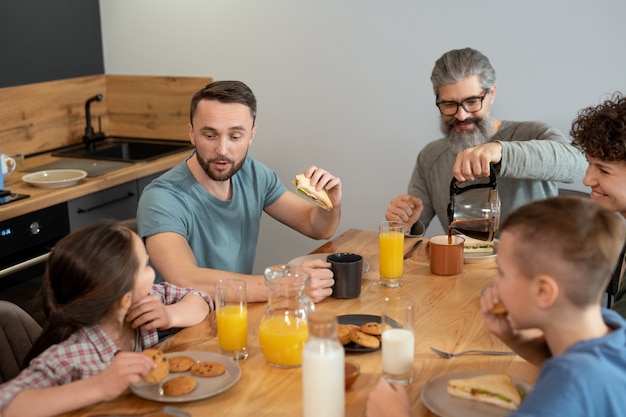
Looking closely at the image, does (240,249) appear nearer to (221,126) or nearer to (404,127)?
(221,126)

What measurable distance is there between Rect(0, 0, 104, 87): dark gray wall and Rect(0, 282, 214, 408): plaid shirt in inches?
94.7

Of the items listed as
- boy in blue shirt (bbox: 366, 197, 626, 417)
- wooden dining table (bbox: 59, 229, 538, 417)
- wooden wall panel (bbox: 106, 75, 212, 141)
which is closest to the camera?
boy in blue shirt (bbox: 366, 197, 626, 417)

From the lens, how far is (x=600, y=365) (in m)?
1.25

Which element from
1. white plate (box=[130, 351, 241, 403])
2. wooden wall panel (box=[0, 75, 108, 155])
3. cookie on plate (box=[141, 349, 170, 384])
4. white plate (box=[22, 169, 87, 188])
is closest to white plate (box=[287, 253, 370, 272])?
white plate (box=[130, 351, 241, 403])

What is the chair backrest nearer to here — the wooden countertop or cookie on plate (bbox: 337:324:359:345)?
cookie on plate (bbox: 337:324:359:345)

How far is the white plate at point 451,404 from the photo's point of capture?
1.45m

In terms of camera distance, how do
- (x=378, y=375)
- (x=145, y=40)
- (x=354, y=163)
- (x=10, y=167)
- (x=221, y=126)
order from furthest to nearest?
(x=145, y=40) → (x=354, y=163) → (x=10, y=167) → (x=221, y=126) → (x=378, y=375)

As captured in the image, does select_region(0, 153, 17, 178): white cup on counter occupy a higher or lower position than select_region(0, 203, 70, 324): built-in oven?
higher

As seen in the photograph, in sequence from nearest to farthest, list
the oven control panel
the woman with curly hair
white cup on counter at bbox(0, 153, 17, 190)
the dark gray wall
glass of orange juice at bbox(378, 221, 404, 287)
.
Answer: the woman with curly hair → glass of orange juice at bbox(378, 221, 404, 287) → the oven control panel → white cup on counter at bbox(0, 153, 17, 190) → the dark gray wall

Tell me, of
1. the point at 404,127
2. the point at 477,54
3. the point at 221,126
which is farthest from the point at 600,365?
the point at 404,127

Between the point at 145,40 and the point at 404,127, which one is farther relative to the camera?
the point at 145,40

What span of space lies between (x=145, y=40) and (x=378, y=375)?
2957 mm

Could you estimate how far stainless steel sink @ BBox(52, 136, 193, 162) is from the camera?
13.1 ft

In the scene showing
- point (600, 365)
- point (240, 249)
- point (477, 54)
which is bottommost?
point (240, 249)
